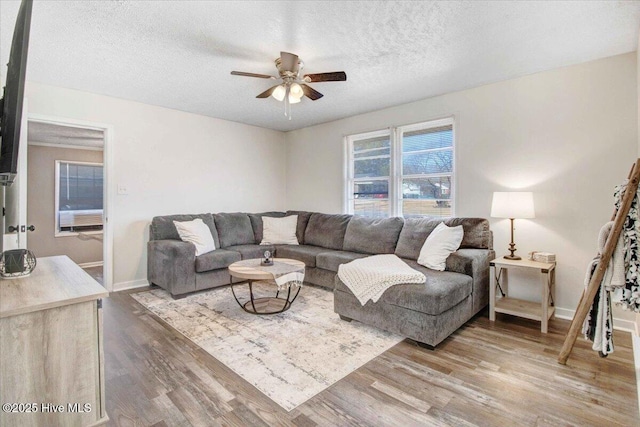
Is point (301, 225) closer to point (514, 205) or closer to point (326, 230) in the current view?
point (326, 230)

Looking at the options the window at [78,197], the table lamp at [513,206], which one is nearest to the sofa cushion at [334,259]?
the table lamp at [513,206]

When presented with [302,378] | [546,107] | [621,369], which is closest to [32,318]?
[302,378]

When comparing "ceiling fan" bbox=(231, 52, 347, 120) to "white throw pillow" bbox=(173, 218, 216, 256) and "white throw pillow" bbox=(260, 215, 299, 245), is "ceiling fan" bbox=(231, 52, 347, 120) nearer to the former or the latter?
"white throw pillow" bbox=(173, 218, 216, 256)

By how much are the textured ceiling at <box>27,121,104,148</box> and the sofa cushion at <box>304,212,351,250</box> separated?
126 inches

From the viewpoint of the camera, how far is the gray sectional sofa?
8.04 ft

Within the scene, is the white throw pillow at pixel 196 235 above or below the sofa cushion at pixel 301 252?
above

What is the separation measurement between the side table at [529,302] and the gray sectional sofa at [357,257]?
4.5 inches

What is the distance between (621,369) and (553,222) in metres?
1.40

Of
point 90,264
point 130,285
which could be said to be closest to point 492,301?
point 130,285

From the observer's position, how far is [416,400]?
1792 mm

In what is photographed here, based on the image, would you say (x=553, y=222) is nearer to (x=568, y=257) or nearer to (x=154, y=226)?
(x=568, y=257)

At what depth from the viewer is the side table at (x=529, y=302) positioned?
269cm

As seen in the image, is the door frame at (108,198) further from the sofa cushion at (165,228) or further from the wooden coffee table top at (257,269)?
the wooden coffee table top at (257,269)

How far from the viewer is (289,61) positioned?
8.47 feet
